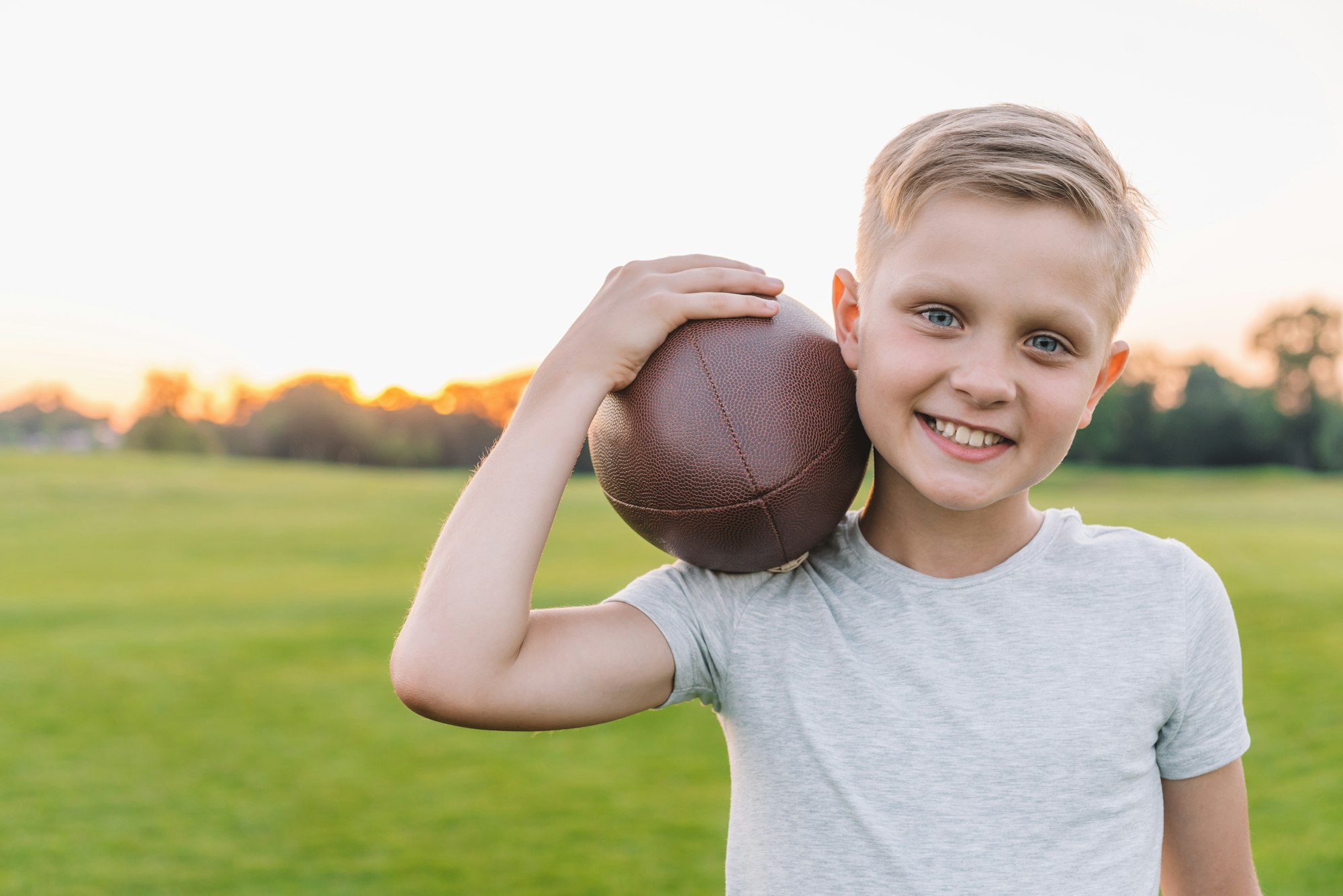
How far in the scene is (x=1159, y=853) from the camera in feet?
6.23

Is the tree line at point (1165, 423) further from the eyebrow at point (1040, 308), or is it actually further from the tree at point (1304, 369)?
the eyebrow at point (1040, 308)

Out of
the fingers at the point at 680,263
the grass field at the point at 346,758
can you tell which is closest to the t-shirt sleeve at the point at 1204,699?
the fingers at the point at 680,263

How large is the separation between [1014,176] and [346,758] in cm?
735

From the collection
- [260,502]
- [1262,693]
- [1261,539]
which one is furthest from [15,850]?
[260,502]

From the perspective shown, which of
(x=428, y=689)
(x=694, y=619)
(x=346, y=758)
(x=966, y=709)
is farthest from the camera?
(x=346, y=758)

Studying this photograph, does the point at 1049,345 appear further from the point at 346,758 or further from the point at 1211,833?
the point at 346,758

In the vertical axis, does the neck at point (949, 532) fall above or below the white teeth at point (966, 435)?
below

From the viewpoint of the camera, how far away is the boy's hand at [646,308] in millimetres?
1867

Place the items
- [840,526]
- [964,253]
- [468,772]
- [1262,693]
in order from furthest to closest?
[1262,693] < [468,772] < [840,526] < [964,253]

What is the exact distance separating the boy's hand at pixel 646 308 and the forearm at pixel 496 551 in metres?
0.05

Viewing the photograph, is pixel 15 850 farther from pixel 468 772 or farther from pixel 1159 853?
pixel 1159 853

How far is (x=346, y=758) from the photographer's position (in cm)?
786

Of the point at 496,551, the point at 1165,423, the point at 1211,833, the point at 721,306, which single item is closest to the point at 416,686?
the point at 496,551

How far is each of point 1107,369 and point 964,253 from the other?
17.6 inches
